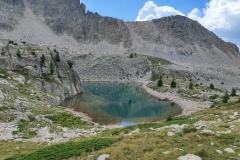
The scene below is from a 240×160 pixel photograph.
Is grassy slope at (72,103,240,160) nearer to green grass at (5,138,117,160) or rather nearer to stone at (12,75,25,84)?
green grass at (5,138,117,160)

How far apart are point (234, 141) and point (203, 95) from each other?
6727 centimetres

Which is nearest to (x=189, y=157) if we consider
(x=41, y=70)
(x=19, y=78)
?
(x=19, y=78)

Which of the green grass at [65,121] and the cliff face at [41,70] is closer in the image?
the green grass at [65,121]

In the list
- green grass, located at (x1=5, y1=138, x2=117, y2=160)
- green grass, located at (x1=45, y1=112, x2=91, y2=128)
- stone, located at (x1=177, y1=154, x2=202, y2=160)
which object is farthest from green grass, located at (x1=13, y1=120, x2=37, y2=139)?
stone, located at (x1=177, y1=154, x2=202, y2=160)

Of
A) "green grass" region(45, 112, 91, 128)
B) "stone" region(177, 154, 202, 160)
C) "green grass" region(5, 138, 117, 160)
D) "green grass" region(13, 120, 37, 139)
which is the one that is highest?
"stone" region(177, 154, 202, 160)

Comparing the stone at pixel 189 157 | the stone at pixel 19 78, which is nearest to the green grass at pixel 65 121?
the stone at pixel 19 78

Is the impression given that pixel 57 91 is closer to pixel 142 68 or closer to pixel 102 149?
pixel 102 149

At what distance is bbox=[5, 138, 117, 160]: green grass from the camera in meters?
16.1

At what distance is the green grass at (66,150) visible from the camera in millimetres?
16062

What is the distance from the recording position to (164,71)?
188750 mm

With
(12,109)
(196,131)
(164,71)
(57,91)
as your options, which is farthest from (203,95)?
(164,71)

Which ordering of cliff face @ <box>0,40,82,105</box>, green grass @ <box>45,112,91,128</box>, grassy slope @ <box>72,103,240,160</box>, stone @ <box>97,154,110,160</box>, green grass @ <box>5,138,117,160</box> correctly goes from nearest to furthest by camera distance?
grassy slope @ <box>72,103,240,160</box> → stone @ <box>97,154,110,160</box> → green grass @ <box>5,138,117,160</box> → green grass @ <box>45,112,91,128</box> → cliff face @ <box>0,40,82,105</box>

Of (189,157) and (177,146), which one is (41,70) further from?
(189,157)

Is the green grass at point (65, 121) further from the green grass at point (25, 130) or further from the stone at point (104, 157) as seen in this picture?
the stone at point (104, 157)
